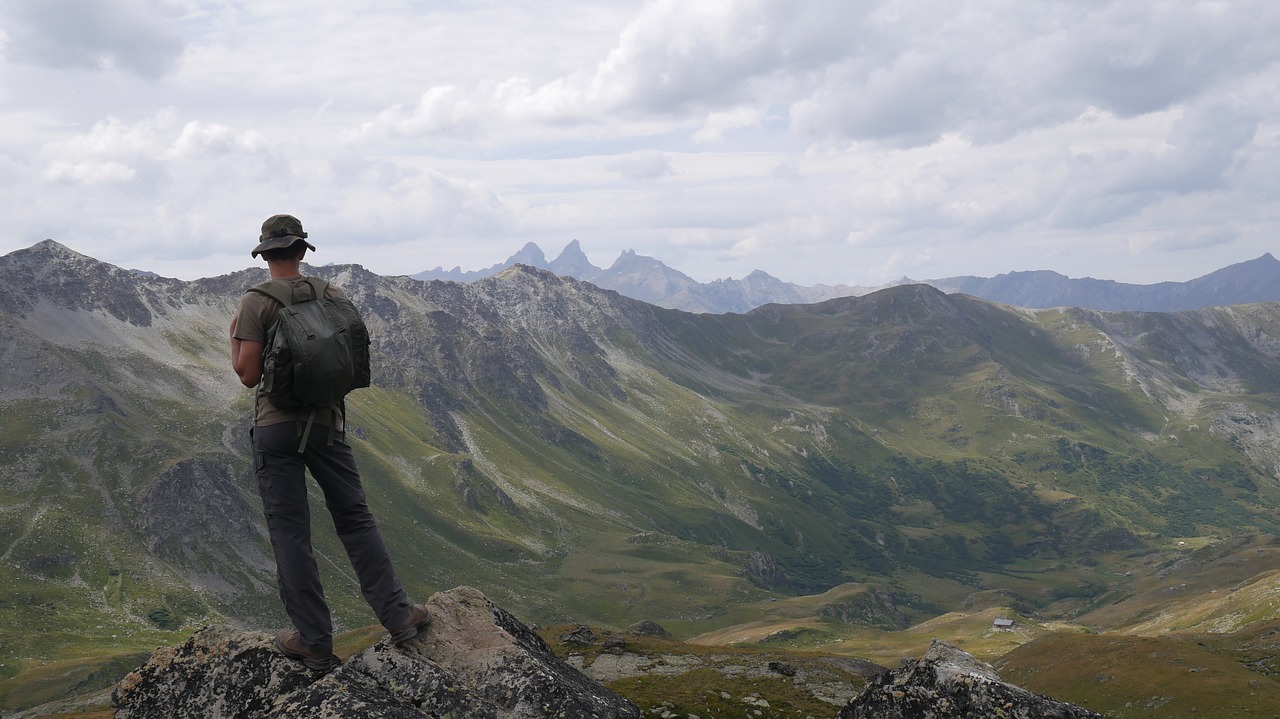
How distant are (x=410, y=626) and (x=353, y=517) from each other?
9.83 ft

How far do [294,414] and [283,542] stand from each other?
2456mm

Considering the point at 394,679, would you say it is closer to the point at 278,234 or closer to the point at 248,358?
the point at 248,358

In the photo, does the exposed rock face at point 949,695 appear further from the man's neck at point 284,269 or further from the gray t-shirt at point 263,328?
the man's neck at point 284,269

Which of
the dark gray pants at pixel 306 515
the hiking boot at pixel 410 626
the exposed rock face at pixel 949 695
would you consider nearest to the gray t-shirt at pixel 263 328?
the dark gray pants at pixel 306 515

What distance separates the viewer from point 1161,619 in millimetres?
170125

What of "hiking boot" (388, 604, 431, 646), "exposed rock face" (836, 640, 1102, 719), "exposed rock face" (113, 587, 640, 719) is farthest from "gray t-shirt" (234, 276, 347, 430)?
"exposed rock face" (836, 640, 1102, 719)

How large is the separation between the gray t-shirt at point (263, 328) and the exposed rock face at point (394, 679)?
4852mm

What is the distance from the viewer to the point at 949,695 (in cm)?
1916

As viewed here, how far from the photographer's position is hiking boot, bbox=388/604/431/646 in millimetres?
17906

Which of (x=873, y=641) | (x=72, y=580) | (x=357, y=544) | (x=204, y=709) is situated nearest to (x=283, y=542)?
(x=357, y=544)

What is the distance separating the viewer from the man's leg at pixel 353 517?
1625 cm

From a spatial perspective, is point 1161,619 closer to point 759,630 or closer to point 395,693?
point 759,630

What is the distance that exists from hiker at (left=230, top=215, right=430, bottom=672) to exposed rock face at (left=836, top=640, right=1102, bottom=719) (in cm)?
1214

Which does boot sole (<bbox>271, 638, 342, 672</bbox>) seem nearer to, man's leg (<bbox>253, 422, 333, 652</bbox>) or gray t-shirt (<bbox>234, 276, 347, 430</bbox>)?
man's leg (<bbox>253, 422, 333, 652</bbox>)
